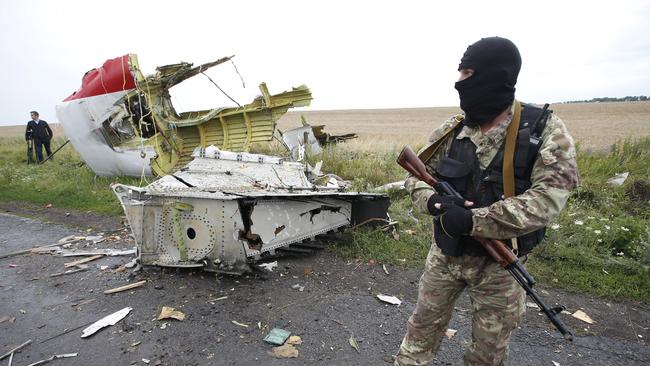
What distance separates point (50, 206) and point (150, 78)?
317 cm

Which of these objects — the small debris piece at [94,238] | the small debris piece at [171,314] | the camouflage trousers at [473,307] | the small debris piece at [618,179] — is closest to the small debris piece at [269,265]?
the small debris piece at [171,314]

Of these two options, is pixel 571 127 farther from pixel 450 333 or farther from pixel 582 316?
pixel 450 333

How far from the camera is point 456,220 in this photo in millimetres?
1809

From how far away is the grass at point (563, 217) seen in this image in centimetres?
412

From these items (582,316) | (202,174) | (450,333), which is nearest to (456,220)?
(450,333)

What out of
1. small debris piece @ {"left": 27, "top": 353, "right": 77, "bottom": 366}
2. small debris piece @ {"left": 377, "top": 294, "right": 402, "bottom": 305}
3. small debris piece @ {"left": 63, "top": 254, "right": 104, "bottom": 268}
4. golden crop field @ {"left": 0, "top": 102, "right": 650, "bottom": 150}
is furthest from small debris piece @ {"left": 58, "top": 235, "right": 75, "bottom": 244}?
golden crop field @ {"left": 0, "top": 102, "right": 650, "bottom": 150}

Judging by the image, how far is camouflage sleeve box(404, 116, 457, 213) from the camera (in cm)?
209

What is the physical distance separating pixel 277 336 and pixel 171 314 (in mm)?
1020

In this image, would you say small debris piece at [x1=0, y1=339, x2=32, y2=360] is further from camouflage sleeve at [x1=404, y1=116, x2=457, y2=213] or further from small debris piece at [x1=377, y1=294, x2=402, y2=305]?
camouflage sleeve at [x1=404, y1=116, x2=457, y2=213]

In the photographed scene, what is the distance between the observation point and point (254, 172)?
5086 millimetres

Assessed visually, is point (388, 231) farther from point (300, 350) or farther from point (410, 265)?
point (300, 350)

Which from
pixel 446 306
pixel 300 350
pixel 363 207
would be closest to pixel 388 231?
pixel 363 207

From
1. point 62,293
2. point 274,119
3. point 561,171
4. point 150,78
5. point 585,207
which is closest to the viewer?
point 561,171

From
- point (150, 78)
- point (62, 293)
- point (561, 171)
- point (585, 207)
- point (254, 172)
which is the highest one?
point (150, 78)
